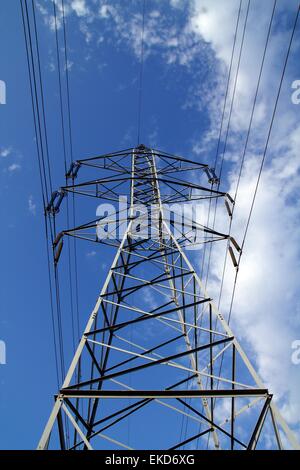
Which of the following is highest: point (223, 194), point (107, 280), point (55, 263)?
point (223, 194)

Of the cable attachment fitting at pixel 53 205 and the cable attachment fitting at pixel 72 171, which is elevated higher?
the cable attachment fitting at pixel 72 171

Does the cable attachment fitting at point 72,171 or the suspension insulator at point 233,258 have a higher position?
the cable attachment fitting at point 72,171

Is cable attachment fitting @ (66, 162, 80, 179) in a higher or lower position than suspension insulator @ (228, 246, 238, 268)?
higher

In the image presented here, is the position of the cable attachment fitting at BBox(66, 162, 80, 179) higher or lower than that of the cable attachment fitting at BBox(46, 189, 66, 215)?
higher

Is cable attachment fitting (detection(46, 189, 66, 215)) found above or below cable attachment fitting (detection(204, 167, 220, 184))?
below

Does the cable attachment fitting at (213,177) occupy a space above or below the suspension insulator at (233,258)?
above

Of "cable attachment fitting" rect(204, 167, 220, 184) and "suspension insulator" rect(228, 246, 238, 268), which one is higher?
"cable attachment fitting" rect(204, 167, 220, 184)

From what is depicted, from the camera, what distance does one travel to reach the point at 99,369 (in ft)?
20.0

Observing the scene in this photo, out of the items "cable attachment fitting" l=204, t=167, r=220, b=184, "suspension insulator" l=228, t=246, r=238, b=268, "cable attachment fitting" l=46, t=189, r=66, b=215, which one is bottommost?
"suspension insulator" l=228, t=246, r=238, b=268

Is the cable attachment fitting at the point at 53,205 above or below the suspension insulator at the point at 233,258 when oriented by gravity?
above

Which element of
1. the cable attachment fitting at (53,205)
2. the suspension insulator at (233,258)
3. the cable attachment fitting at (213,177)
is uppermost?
the cable attachment fitting at (213,177)
